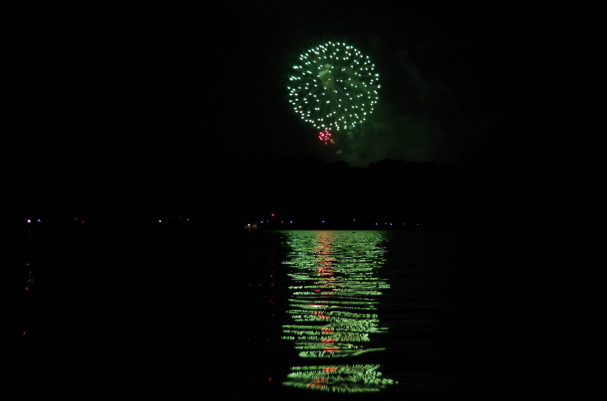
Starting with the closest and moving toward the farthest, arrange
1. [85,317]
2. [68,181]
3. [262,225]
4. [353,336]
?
[353,336], [85,317], [262,225], [68,181]

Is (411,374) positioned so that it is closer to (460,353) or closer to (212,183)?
(460,353)

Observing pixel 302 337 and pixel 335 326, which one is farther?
pixel 335 326

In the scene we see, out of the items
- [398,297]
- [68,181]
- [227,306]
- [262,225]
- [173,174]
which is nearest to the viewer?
[227,306]

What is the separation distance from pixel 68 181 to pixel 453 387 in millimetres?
166512

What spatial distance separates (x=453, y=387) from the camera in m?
6.57

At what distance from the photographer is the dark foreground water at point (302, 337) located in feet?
21.8

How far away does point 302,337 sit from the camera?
8992 millimetres

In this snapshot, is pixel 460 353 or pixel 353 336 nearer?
pixel 460 353

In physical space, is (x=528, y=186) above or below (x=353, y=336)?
above

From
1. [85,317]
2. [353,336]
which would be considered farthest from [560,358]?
[85,317]

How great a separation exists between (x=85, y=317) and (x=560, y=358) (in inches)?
308

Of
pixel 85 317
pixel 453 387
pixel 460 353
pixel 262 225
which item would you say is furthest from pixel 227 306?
pixel 262 225

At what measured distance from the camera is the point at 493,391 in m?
6.52

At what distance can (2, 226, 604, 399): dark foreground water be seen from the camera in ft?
21.8
